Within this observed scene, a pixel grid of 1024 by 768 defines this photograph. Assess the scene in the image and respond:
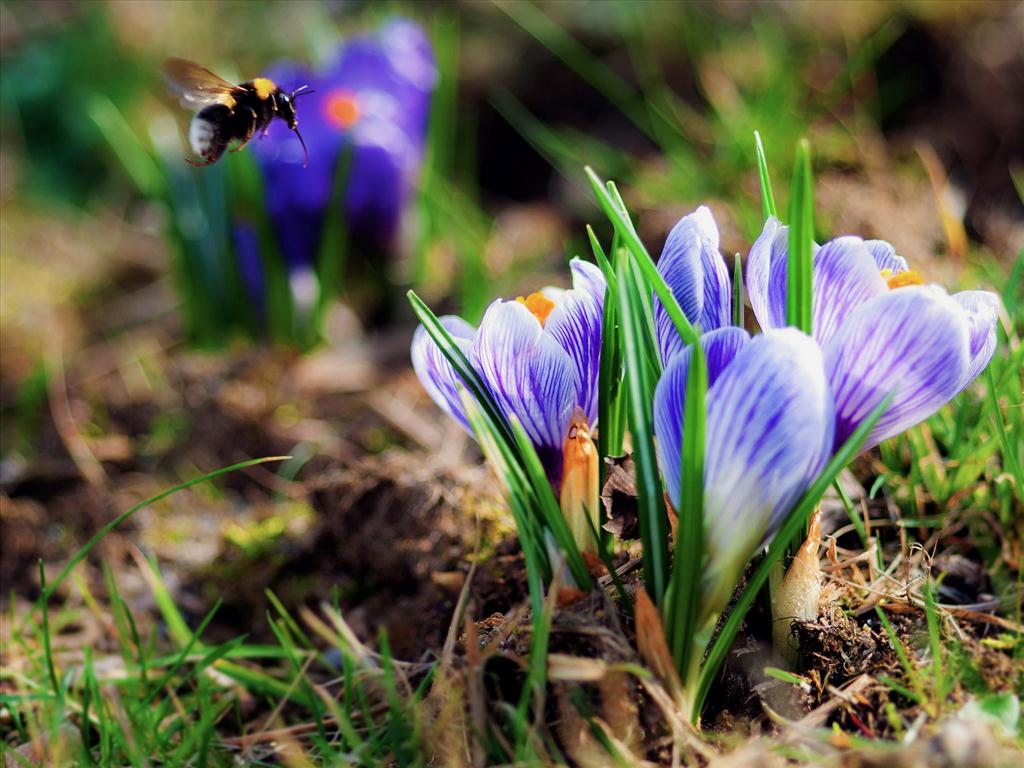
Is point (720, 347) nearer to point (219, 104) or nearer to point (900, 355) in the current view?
point (900, 355)

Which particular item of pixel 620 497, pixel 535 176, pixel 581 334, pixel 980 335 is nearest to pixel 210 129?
pixel 581 334

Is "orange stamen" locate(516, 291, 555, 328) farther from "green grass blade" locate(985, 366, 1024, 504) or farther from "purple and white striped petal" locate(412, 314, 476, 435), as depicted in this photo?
"green grass blade" locate(985, 366, 1024, 504)

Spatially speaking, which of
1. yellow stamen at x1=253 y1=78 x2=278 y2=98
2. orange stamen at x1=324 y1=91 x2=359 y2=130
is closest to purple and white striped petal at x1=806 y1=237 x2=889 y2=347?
yellow stamen at x1=253 y1=78 x2=278 y2=98

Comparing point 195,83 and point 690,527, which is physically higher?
point 195,83

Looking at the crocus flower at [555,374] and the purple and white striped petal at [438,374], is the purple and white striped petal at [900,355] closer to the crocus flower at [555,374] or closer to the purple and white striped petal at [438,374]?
the crocus flower at [555,374]

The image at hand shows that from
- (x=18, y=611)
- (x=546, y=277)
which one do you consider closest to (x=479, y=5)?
(x=546, y=277)
